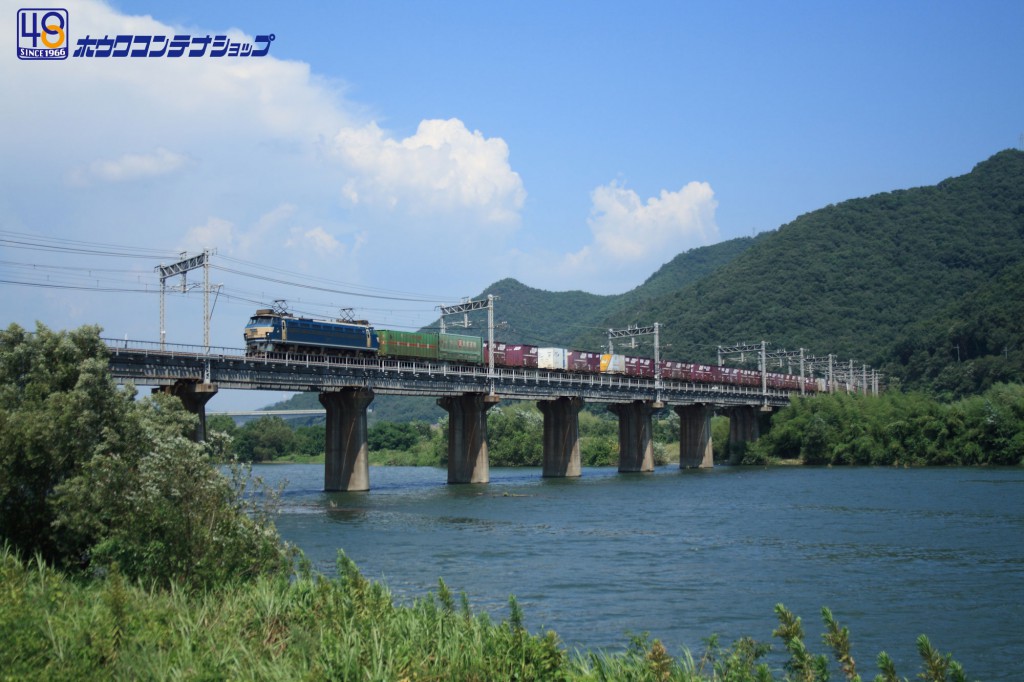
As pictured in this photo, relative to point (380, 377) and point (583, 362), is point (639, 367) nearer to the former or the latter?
point (583, 362)

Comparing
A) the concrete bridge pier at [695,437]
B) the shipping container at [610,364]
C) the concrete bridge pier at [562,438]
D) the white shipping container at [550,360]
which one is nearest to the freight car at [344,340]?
the white shipping container at [550,360]

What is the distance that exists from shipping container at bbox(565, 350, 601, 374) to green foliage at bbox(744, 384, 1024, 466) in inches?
1316

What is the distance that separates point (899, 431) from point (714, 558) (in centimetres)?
8609

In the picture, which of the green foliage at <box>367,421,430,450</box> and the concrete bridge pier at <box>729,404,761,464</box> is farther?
the green foliage at <box>367,421,430,450</box>

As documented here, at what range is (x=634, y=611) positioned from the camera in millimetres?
31688

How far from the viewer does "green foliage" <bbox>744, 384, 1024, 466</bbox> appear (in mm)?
110375

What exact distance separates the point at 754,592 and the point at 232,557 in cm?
1912

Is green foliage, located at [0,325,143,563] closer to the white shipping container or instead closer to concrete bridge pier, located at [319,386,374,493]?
concrete bridge pier, located at [319,386,374,493]

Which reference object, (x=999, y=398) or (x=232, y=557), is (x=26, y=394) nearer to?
(x=232, y=557)

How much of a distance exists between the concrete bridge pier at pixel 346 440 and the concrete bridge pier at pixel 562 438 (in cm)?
3154

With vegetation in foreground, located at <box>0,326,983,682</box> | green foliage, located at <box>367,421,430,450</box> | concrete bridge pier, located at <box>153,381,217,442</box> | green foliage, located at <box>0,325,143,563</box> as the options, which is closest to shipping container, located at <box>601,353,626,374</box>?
concrete bridge pier, located at <box>153,381,217,442</box>

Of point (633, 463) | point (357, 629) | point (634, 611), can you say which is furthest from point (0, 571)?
point (633, 463)

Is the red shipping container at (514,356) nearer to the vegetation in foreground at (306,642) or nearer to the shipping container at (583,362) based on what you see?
the shipping container at (583,362)

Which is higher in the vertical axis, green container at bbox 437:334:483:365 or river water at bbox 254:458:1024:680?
green container at bbox 437:334:483:365
